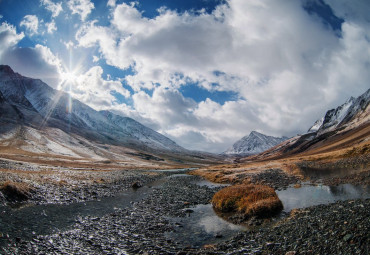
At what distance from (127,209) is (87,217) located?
18.7ft

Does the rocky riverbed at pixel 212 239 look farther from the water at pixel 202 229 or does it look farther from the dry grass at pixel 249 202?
the dry grass at pixel 249 202

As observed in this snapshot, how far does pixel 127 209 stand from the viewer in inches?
1095

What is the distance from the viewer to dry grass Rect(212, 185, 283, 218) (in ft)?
76.8

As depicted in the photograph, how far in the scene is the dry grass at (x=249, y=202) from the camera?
2341cm

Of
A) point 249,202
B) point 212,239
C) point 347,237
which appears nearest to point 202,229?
point 212,239

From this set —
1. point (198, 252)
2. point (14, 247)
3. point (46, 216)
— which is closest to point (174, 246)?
point (198, 252)

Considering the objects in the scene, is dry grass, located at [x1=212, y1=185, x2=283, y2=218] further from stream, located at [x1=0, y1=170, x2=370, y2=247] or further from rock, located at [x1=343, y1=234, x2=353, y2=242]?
rock, located at [x1=343, y1=234, x2=353, y2=242]

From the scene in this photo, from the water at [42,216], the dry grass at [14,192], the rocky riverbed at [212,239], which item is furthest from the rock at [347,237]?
the dry grass at [14,192]

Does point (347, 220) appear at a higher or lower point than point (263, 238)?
higher

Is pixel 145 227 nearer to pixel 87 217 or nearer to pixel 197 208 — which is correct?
pixel 87 217

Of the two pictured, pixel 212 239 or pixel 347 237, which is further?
pixel 212 239

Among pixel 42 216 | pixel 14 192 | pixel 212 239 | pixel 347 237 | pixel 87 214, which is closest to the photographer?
pixel 347 237

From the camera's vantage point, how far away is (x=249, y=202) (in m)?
25.8

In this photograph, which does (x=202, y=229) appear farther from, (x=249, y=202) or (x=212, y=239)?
(x=249, y=202)
